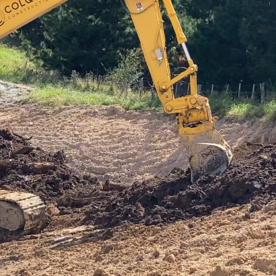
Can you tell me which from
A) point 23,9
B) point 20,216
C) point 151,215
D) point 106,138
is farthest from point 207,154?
point 106,138

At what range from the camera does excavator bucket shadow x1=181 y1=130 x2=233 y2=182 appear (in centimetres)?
1083

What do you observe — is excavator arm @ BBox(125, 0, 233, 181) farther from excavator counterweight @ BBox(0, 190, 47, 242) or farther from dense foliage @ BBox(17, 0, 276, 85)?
dense foliage @ BBox(17, 0, 276, 85)

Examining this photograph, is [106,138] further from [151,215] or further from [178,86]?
[151,215]

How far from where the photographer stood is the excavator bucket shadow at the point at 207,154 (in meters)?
10.8

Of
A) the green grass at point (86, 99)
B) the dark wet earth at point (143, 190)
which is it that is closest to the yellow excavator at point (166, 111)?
the dark wet earth at point (143, 190)

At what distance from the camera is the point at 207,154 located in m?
10.8

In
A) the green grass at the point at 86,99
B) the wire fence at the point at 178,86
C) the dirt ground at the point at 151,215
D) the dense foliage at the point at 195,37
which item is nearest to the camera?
the dirt ground at the point at 151,215

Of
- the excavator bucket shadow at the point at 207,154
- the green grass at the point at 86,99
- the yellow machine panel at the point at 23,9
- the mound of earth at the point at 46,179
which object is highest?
the yellow machine panel at the point at 23,9

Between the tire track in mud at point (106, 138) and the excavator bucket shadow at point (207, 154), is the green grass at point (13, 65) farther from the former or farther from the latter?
the excavator bucket shadow at point (207, 154)

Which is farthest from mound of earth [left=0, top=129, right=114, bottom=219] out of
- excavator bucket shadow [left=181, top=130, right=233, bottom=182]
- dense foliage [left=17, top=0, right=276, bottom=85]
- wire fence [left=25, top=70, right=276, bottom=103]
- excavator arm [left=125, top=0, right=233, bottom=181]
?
dense foliage [left=17, top=0, right=276, bottom=85]

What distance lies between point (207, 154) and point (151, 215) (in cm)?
164

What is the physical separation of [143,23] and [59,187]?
3646 millimetres

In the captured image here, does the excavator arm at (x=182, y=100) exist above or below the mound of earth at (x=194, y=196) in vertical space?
above

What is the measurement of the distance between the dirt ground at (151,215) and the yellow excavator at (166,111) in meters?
0.30
